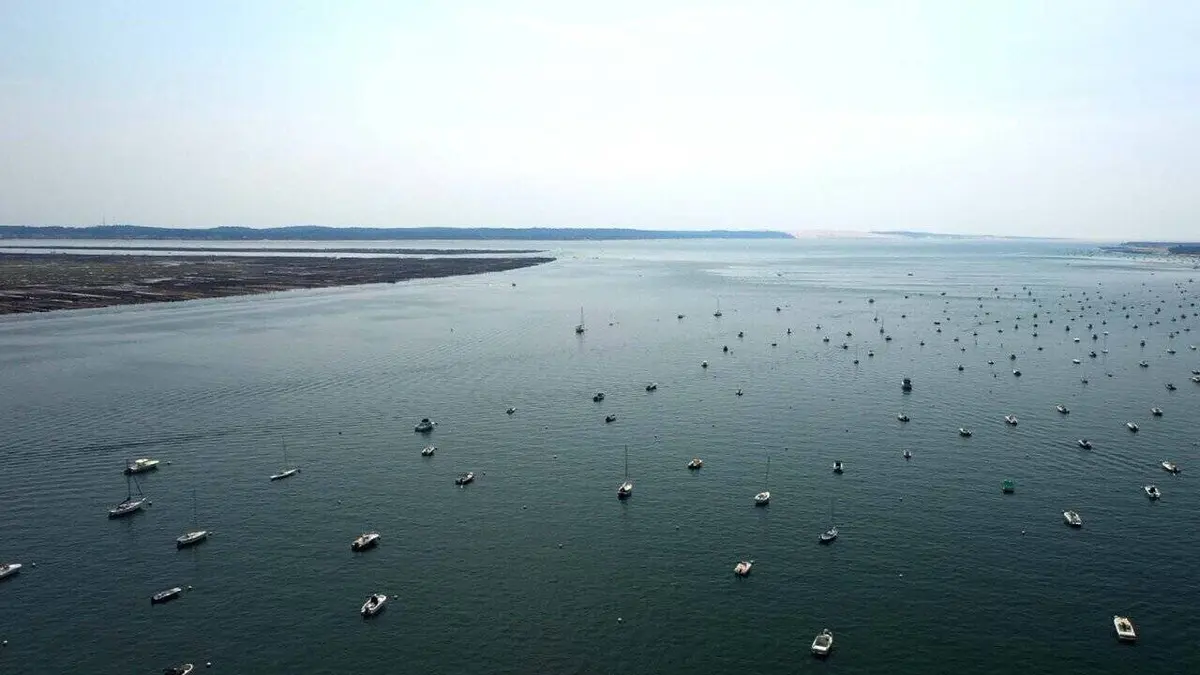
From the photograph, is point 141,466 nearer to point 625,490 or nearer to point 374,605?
point 374,605

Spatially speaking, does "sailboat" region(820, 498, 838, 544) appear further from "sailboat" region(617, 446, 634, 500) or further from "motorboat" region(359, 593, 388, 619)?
"motorboat" region(359, 593, 388, 619)

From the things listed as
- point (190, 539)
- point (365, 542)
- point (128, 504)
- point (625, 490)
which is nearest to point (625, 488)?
point (625, 490)

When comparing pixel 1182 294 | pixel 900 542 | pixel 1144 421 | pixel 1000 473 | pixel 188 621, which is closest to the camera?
pixel 188 621

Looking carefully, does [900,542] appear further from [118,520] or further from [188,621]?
[118,520]

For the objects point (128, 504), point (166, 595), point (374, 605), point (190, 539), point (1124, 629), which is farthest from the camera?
point (128, 504)

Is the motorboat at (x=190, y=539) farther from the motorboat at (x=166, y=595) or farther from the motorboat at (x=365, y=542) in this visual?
the motorboat at (x=365, y=542)

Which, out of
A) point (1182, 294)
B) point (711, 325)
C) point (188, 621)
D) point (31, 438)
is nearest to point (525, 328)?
point (711, 325)

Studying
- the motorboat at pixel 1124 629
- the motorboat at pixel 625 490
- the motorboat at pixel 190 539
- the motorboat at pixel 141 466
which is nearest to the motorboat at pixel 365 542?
the motorboat at pixel 190 539
